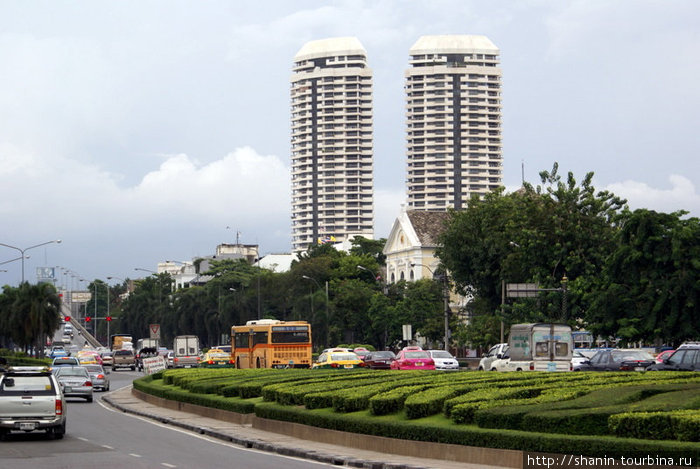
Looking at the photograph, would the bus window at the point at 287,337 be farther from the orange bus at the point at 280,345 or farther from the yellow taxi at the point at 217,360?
the yellow taxi at the point at 217,360

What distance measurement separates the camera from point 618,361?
46.1 metres

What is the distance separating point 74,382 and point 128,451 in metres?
24.1

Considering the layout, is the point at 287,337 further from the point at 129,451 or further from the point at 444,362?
the point at 129,451

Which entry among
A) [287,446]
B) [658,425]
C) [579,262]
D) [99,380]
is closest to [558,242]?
[579,262]

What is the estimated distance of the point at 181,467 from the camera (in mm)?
20703

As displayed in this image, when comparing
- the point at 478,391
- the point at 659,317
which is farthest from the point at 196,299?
the point at 478,391

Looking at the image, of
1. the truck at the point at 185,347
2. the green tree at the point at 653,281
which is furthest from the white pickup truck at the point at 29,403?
the truck at the point at 185,347

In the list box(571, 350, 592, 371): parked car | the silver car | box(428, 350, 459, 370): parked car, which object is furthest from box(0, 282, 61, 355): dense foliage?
box(571, 350, 592, 371): parked car

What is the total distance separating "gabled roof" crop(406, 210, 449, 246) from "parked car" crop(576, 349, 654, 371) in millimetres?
71274

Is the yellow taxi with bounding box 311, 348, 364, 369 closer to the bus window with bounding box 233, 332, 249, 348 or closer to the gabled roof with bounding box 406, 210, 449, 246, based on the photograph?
the bus window with bounding box 233, 332, 249, 348

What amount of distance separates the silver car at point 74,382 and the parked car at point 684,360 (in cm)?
2394

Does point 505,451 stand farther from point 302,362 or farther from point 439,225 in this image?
point 439,225

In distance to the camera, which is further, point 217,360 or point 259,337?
point 217,360

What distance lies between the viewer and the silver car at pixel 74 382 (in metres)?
47.2
